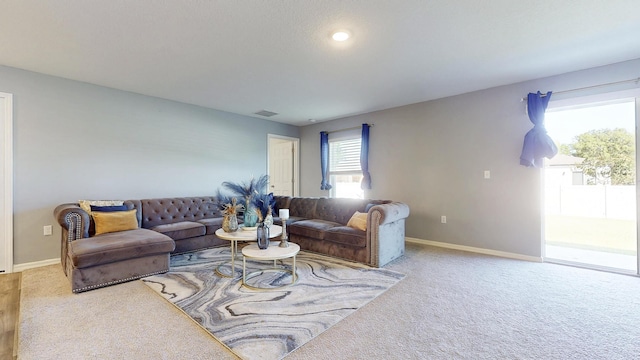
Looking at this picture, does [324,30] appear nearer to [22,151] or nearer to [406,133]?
[406,133]

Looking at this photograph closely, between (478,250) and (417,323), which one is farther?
(478,250)

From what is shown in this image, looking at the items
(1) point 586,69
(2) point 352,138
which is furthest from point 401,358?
(2) point 352,138

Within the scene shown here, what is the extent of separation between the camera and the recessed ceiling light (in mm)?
2501

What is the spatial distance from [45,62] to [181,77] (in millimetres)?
1423

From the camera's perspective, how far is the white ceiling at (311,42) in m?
2.16

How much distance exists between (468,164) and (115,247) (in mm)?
4790

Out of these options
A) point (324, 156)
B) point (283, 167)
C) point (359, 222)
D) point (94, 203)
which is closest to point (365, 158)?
point (324, 156)

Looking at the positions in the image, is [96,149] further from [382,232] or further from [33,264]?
[382,232]

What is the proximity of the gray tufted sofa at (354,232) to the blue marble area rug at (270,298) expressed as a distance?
180 millimetres

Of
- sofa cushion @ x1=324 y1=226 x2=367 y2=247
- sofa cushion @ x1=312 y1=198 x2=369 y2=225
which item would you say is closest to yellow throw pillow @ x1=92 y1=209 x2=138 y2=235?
sofa cushion @ x1=324 y1=226 x2=367 y2=247

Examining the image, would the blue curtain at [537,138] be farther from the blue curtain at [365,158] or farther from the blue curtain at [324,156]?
the blue curtain at [324,156]

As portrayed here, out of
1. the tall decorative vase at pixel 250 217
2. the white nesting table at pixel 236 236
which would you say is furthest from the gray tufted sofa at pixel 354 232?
the tall decorative vase at pixel 250 217

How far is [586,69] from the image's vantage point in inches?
132

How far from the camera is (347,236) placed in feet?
11.8
